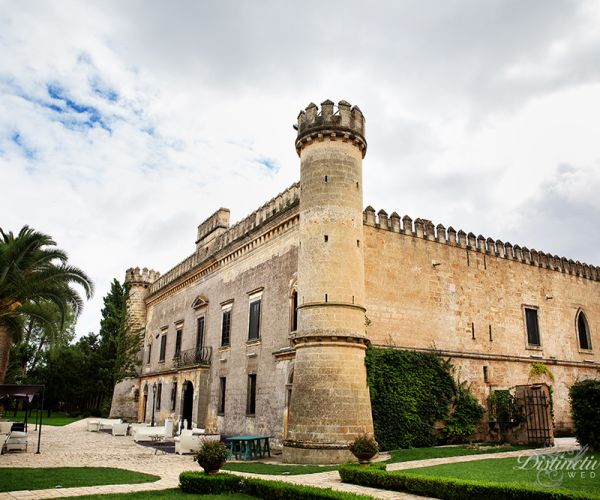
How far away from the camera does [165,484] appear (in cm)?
1080

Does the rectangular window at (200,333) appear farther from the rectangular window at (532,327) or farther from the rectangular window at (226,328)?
the rectangular window at (532,327)

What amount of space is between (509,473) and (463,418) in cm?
781

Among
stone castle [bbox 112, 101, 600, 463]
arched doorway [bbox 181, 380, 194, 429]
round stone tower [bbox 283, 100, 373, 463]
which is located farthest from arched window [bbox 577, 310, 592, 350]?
arched doorway [bbox 181, 380, 194, 429]

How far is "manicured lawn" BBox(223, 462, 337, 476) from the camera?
42.1ft

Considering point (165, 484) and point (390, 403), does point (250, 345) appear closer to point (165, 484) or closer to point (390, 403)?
point (390, 403)

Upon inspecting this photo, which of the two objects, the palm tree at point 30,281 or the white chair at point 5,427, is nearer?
the palm tree at point 30,281

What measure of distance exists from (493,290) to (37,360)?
163ft

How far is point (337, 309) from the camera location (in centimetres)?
1581

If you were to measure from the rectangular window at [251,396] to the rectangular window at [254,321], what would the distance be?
1.54 m

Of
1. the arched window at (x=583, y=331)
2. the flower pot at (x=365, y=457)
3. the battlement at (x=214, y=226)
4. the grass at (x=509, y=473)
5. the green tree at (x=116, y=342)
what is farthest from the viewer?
the green tree at (x=116, y=342)

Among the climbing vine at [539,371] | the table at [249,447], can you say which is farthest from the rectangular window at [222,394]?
the climbing vine at [539,371]

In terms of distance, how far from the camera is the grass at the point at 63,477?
10133 millimetres

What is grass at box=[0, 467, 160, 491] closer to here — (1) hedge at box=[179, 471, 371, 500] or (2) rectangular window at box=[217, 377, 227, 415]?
(1) hedge at box=[179, 471, 371, 500]

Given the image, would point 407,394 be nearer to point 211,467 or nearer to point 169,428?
point 211,467
